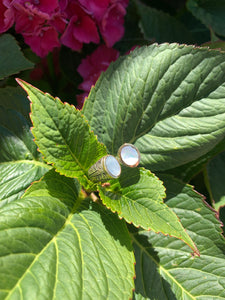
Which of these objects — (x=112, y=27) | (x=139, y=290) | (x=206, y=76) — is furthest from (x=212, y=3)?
(x=139, y=290)

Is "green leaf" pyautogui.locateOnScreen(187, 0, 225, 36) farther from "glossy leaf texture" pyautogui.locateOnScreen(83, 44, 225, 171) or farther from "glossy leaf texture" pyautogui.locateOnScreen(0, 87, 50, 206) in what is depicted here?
"glossy leaf texture" pyautogui.locateOnScreen(0, 87, 50, 206)

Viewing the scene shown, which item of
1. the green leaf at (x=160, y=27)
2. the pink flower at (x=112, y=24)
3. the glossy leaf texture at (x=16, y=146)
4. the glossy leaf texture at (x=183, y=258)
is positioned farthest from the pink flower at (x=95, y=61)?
the glossy leaf texture at (x=183, y=258)

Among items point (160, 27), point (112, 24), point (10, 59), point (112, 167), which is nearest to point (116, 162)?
point (112, 167)

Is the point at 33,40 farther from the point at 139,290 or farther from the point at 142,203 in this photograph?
the point at 139,290

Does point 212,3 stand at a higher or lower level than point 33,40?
lower

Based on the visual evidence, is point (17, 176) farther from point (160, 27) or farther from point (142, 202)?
point (160, 27)

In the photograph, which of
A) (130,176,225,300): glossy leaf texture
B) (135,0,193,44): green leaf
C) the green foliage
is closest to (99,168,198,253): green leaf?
the green foliage

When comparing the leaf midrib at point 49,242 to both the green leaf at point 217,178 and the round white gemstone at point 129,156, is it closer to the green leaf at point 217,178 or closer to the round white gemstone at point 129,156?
the round white gemstone at point 129,156
